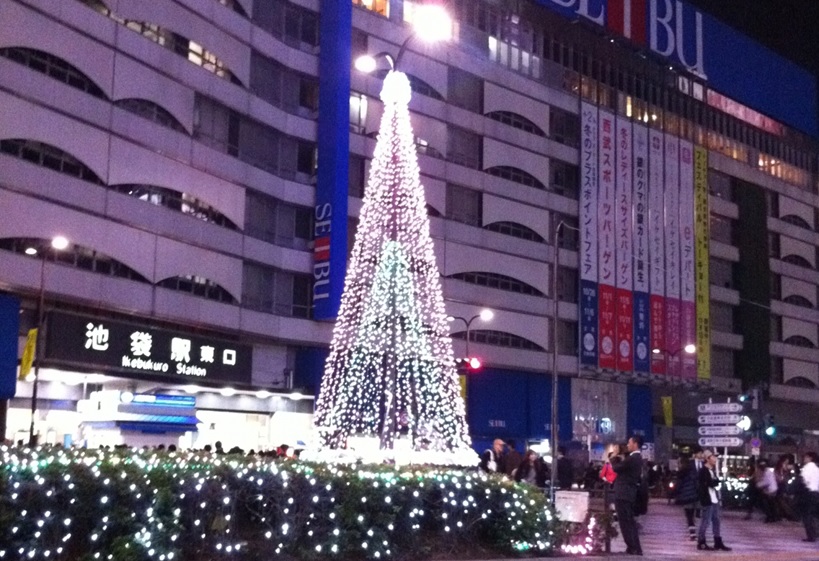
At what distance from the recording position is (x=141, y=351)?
37.0 metres

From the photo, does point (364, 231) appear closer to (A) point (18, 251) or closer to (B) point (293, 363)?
(A) point (18, 251)

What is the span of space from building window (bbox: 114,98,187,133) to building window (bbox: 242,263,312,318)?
6731 millimetres

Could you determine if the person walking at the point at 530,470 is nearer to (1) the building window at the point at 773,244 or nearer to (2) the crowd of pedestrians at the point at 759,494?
(2) the crowd of pedestrians at the point at 759,494

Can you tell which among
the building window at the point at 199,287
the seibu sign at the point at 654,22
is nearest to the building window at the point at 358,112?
the building window at the point at 199,287

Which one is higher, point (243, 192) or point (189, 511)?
point (243, 192)

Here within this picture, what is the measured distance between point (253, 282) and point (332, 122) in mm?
7201

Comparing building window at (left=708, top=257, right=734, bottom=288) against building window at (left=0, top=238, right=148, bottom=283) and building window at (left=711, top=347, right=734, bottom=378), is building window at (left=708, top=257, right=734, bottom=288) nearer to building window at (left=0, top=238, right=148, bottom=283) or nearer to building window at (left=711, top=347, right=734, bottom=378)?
building window at (left=711, top=347, right=734, bottom=378)

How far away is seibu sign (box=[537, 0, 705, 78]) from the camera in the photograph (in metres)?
59.7

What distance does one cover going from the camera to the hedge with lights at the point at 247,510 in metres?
11.9

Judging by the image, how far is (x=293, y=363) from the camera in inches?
1804

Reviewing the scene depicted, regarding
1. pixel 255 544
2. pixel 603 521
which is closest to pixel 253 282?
pixel 603 521

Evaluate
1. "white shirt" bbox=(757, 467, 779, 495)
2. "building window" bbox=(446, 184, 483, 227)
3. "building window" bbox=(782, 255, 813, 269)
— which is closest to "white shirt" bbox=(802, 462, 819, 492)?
"white shirt" bbox=(757, 467, 779, 495)

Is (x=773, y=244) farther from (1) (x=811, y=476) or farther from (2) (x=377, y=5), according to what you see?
(1) (x=811, y=476)

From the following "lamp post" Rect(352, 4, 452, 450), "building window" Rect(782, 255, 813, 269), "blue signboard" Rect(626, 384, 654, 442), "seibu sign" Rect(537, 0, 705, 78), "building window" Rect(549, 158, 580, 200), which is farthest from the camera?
"building window" Rect(782, 255, 813, 269)
